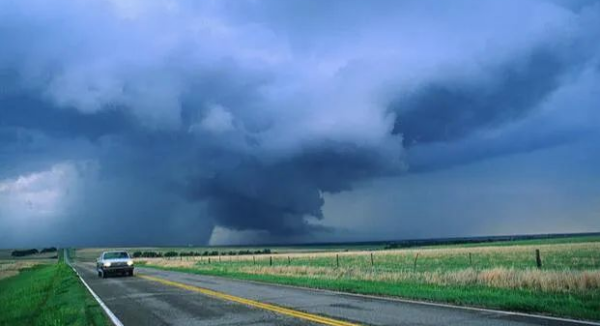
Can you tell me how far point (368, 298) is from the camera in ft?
51.3

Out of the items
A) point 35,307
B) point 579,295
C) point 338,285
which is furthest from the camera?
point 338,285

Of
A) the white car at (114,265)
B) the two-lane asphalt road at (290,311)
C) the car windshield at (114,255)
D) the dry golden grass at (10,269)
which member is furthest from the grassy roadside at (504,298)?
the dry golden grass at (10,269)

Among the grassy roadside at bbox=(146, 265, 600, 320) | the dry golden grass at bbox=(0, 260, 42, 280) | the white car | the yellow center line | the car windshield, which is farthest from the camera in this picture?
the dry golden grass at bbox=(0, 260, 42, 280)

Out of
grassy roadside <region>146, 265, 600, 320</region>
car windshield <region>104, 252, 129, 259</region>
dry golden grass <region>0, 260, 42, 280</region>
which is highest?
car windshield <region>104, 252, 129, 259</region>

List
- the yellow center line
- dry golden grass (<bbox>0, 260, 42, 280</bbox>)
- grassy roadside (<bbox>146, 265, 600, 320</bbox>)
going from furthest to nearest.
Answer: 1. dry golden grass (<bbox>0, 260, 42, 280</bbox>)
2. grassy roadside (<bbox>146, 265, 600, 320</bbox>)
3. the yellow center line

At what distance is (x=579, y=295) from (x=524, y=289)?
2.48 metres

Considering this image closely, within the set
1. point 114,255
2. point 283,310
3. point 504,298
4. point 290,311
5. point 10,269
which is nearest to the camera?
point 290,311

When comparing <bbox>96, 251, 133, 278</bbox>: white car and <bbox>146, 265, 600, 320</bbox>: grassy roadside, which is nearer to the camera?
<bbox>146, 265, 600, 320</bbox>: grassy roadside

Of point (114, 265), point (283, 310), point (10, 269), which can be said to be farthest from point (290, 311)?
point (10, 269)

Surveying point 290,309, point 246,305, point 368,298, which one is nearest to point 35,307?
point 246,305

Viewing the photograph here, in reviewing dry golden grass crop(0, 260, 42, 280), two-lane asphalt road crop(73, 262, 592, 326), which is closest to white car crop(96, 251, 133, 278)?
two-lane asphalt road crop(73, 262, 592, 326)

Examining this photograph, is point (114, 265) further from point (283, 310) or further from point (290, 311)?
point (290, 311)

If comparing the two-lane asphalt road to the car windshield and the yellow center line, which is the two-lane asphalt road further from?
the car windshield

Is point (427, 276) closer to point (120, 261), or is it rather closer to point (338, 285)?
point (338, 285)
